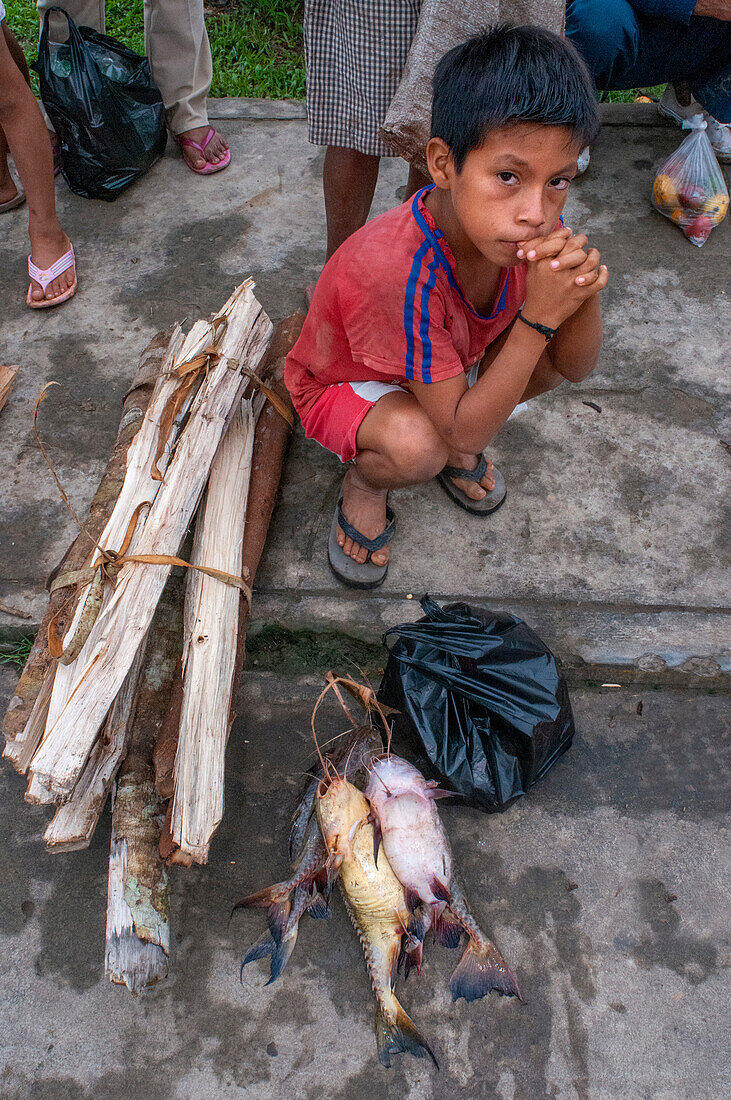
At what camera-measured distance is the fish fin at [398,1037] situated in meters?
1.63

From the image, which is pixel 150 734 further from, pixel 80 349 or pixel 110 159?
pixel 110 159

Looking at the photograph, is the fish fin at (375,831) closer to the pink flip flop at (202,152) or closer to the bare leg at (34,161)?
the bare leg at (34,161)

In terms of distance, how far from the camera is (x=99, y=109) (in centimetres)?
351

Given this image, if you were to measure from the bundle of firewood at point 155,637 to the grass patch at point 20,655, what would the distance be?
309mm

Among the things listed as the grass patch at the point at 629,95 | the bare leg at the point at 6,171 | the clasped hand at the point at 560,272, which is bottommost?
the bare leg at the point at 6,171

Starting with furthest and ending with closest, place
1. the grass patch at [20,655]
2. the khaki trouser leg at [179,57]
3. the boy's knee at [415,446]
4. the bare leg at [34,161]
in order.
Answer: the khaki trouser leg at [179,57] < the bare leg at [34,161] < the grass patch at [20,655] < the boy's knee at [415,446]

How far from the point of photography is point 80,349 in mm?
3111

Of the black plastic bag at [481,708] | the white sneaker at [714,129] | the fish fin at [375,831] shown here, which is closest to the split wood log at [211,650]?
the fish fin at [375,831]

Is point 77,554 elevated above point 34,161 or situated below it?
below

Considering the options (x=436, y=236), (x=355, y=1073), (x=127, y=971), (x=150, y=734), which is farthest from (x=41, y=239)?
(x=355, y=1073)

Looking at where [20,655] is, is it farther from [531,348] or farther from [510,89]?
[510,89]

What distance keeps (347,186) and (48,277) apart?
4.43 feet

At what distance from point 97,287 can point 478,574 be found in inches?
86.3

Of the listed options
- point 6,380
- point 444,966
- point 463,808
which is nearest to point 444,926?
point 444,966
